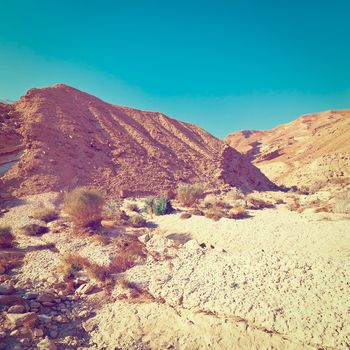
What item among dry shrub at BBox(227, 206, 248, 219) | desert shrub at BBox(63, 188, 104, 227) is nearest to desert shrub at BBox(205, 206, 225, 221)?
dry shrub at BBox(227, 206, 248, 219)

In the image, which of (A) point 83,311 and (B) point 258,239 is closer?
(A) point 83,311

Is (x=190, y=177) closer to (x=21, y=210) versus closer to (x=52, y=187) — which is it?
(x=52, y=187)

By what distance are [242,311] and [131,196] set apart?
1120 cm

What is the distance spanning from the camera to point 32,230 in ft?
32.5

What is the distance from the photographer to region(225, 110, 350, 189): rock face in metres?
25.2

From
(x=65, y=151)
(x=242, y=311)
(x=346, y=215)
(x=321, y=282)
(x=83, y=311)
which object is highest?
(x=65, y=151)

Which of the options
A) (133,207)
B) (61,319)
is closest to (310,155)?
(133,207)

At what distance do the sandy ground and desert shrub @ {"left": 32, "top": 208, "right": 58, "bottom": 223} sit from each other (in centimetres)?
170

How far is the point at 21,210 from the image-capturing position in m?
12.2

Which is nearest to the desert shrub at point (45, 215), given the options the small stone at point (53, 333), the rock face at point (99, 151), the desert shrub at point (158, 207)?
the rock face at point (99, 151)

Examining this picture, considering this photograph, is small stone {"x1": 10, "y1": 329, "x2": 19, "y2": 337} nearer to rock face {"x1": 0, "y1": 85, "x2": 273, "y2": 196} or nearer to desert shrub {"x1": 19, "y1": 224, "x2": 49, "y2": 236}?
desert shrub {"x1": 19, "y1": 224, "x2": 49, "y2": 236}

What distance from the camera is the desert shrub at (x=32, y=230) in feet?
32.4

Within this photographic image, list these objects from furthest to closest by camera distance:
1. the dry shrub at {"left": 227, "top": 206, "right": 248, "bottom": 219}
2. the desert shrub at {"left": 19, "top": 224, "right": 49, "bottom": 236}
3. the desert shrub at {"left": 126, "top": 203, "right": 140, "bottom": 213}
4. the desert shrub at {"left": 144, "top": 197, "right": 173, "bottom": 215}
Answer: the desert shrub at {"left": 126, "top": 203, "right": 140, "bottom": 213}
the desert shrub at {"left": 144, "top": 197, "right": 173, "bottom": 215}
the dry shrub at {"left": 227, "top": 206, "right": 248, "bottom": 219}
the desert shrub at {"left": 19, "top": 224, "right": 49, "bottom": 236}

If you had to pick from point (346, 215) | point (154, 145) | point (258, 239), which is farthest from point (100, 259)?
point (154, 145)
